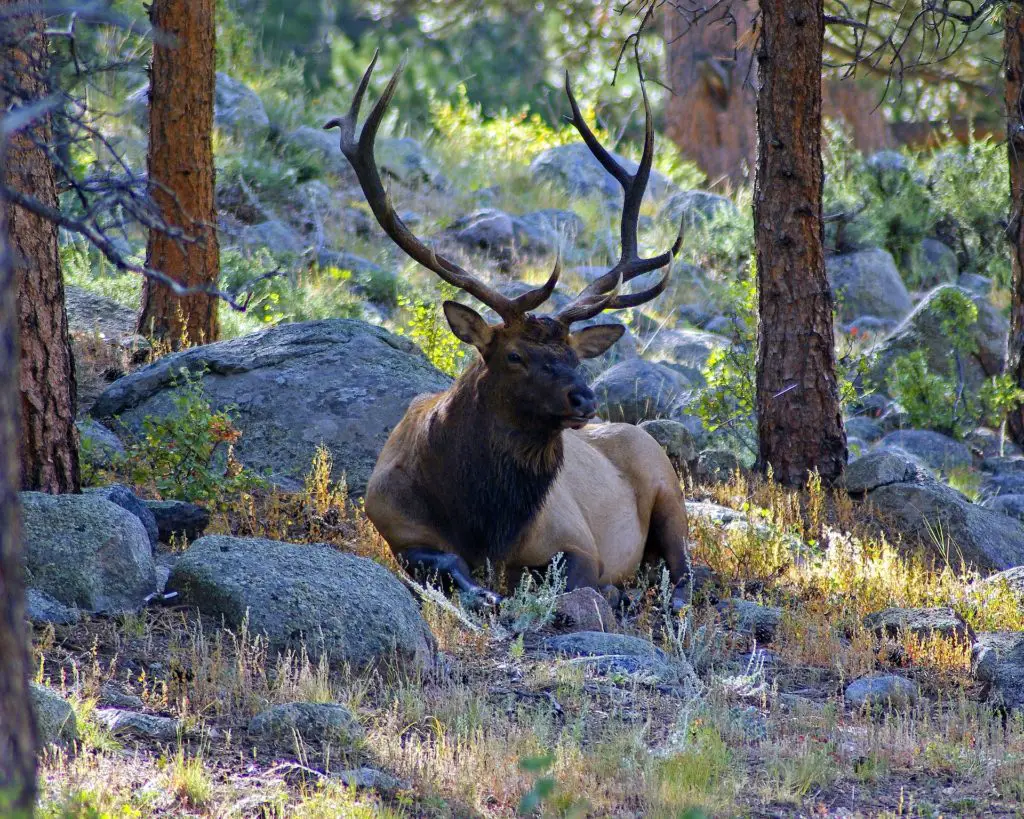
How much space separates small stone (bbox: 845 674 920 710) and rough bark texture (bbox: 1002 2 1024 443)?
7528 millimetres

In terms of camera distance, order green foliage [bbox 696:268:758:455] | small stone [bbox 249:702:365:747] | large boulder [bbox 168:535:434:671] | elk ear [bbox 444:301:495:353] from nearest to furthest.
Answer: small stone [bbox 249:702:365:747]
large boulder [bbox 168:535:434:671]
elk ear [bbox 444:301:495:353]
green foliage [bbox 696:268:758:455]

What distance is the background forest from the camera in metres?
4.57

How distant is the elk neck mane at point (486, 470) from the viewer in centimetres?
751

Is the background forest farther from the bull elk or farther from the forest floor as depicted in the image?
the bull elk

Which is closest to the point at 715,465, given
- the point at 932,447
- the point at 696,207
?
the point at 932,447

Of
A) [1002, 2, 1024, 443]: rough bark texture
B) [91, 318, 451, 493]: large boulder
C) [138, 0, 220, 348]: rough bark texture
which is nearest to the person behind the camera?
[91, 318, 451, 493]: large boulder

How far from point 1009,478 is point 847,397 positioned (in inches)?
93.7

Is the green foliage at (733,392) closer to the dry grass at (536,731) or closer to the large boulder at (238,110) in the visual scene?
the dry grass at (536,731)

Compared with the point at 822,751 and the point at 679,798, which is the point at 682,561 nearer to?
the point at 822,751

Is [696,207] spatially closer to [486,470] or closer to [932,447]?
[932,447]

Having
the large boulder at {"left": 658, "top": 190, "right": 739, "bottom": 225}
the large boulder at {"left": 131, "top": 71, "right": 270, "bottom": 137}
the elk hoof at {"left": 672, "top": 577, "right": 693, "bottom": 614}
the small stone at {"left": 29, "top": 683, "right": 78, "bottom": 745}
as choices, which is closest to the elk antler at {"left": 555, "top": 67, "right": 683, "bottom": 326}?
the elk hoof at {"left": 672, "top": 577, "right": 693, "bottom": 614}

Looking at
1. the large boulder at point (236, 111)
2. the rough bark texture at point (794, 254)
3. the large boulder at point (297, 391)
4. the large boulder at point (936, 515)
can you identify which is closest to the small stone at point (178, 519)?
the large boulder at point (297, 391)

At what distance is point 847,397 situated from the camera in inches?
430

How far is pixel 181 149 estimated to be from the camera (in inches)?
432
